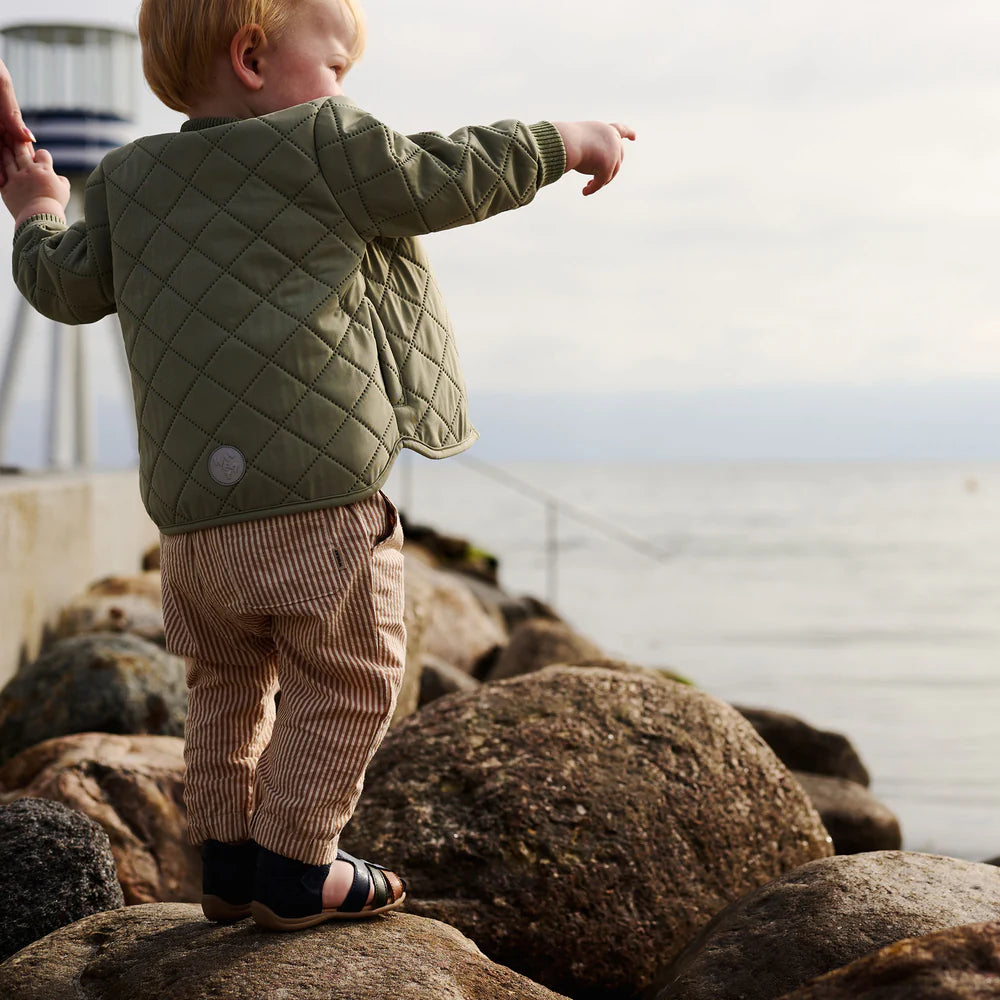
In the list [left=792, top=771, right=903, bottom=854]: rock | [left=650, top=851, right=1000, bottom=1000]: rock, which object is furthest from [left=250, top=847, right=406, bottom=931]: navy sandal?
[left=792, top=771, right=903, bottom=854]: rock

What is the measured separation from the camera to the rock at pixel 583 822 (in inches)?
135

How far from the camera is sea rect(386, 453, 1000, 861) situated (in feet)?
31.1

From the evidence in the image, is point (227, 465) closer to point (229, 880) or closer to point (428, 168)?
point (428, 168)

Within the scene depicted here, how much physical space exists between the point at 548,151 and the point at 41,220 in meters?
1.11

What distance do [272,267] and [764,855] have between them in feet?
6.84

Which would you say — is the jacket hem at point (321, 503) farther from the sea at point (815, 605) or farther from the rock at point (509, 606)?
the rock at point (509, 606)

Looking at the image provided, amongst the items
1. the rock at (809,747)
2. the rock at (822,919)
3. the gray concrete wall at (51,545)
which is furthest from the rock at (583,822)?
the gray concrete wall at (51,545)

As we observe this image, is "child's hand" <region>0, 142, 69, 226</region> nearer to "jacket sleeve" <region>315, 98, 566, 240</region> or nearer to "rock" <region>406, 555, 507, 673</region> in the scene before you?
"jacket sleeve" <region>315, 98, 566, 240</region>

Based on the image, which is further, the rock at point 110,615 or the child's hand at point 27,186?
the rock at point 110,615

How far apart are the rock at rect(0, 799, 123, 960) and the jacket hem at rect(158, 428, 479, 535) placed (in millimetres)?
1009

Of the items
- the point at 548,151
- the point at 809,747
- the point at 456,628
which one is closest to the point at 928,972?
the point at 548,151

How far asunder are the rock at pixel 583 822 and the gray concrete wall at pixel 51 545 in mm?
3121

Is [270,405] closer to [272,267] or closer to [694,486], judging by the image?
[272,267]

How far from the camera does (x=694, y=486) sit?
59375 millimetres
